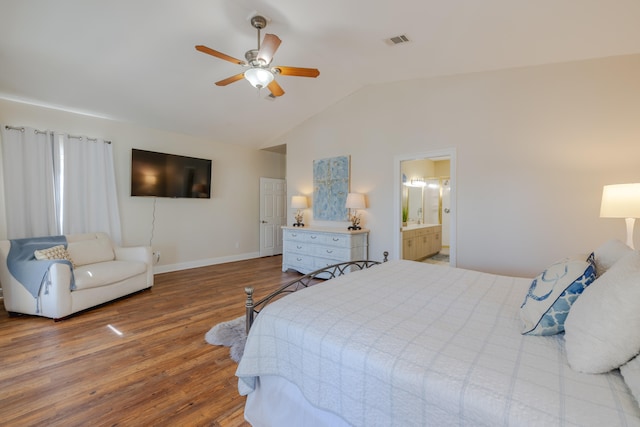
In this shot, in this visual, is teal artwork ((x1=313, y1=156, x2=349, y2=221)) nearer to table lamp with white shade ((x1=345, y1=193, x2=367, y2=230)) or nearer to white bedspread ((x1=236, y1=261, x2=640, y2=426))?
table lamp with white shade ((x1=345, y1=193, x2=367, y2=230))

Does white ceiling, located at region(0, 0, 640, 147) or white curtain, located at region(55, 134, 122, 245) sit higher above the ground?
white ceiling, located at region(0, 0, 640, 147)

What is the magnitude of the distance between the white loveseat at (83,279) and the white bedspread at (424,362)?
2.75 metres

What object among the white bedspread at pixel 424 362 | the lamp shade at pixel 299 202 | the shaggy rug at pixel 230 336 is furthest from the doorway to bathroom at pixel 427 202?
the white bedspread at pixel 424 362

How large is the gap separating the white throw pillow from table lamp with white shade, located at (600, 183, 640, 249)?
3.41 feet

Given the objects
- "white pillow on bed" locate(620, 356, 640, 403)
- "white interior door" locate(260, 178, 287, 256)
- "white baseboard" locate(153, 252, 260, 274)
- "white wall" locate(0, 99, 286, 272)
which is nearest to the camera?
"white pillow on bed" locate(620, 356, 640, 403)

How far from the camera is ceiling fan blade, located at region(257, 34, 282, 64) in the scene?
235 centimetres

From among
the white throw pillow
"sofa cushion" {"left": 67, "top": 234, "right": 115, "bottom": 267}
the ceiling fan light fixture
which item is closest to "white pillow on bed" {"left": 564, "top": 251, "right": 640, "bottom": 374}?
the white throw pillow

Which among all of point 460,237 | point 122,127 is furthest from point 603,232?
point 122,127

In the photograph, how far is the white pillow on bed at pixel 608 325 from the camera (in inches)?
34.6

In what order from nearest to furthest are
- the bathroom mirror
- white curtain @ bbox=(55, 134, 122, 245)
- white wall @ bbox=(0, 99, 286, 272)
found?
1. white curtain @ bbox=(55, 134, 122, 245)
2. white wall @ bbox=(0, 99, 286, 272)
3. the bathroom mirror

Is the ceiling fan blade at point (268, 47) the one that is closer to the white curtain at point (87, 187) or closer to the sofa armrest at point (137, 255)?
the sofa armrest at point (137, 255)

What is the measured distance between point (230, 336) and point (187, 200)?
3.63 meters

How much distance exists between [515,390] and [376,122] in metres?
4.23

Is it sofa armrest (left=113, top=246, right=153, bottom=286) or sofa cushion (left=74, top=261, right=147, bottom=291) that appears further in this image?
sofa armrest (left=113, top=246, right=153, bottom=286)
